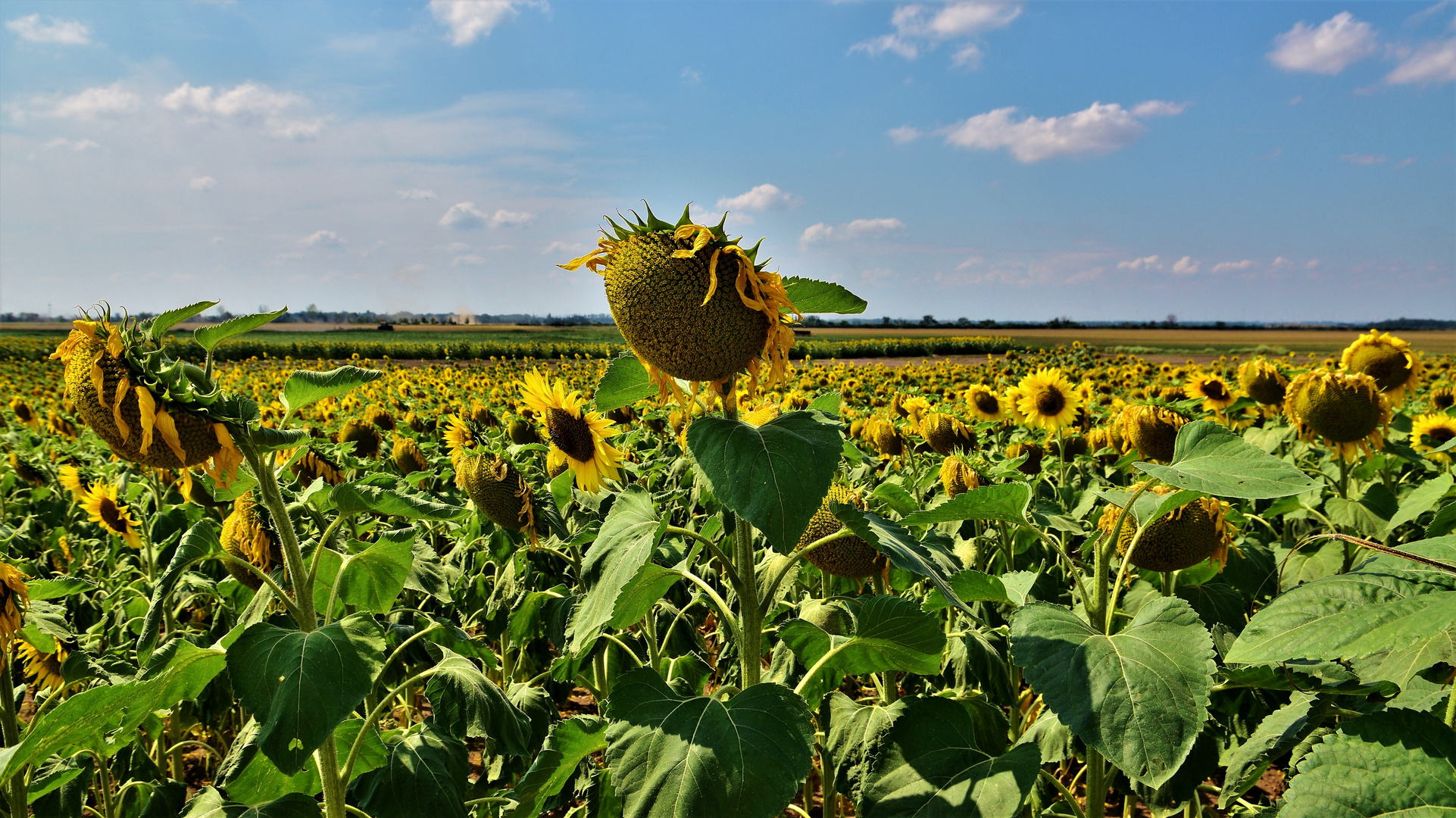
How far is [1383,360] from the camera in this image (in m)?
3.60

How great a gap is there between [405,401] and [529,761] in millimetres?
7947

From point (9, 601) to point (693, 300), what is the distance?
1870 millimetres

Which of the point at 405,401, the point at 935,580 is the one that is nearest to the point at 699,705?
the point at 935,580

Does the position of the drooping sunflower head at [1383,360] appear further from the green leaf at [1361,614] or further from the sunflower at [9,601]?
the sunflower at [9,601]

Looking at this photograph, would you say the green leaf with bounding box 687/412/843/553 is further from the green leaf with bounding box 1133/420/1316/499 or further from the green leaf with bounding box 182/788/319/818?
the green leaf with bounding box 182/788/319/818

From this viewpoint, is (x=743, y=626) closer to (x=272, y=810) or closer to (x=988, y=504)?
(x=988, y=504)

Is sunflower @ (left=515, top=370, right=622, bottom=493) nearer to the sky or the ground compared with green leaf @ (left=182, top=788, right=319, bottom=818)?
nearer to the sky

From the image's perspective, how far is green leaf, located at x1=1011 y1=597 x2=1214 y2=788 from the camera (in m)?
1.23

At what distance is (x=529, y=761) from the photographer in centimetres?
240

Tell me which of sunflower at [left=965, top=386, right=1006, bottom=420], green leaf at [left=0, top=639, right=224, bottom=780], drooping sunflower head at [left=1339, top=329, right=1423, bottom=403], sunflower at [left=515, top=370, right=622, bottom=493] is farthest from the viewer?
sunflower at [left=965, top=386, right=1006, bottom=420]

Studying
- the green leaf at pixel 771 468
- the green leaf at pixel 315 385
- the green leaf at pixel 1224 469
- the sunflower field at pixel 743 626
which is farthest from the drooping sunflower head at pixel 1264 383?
the green leaf at pixel 315 385

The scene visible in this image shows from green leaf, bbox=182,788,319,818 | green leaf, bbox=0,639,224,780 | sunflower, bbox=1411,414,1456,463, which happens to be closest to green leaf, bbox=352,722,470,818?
green leaf, bbox=182,788,319,818

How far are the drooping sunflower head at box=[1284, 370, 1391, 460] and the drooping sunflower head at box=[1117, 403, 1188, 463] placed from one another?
1.87 feet

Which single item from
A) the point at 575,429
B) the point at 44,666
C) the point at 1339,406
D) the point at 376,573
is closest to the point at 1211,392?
the point at 1339,406
